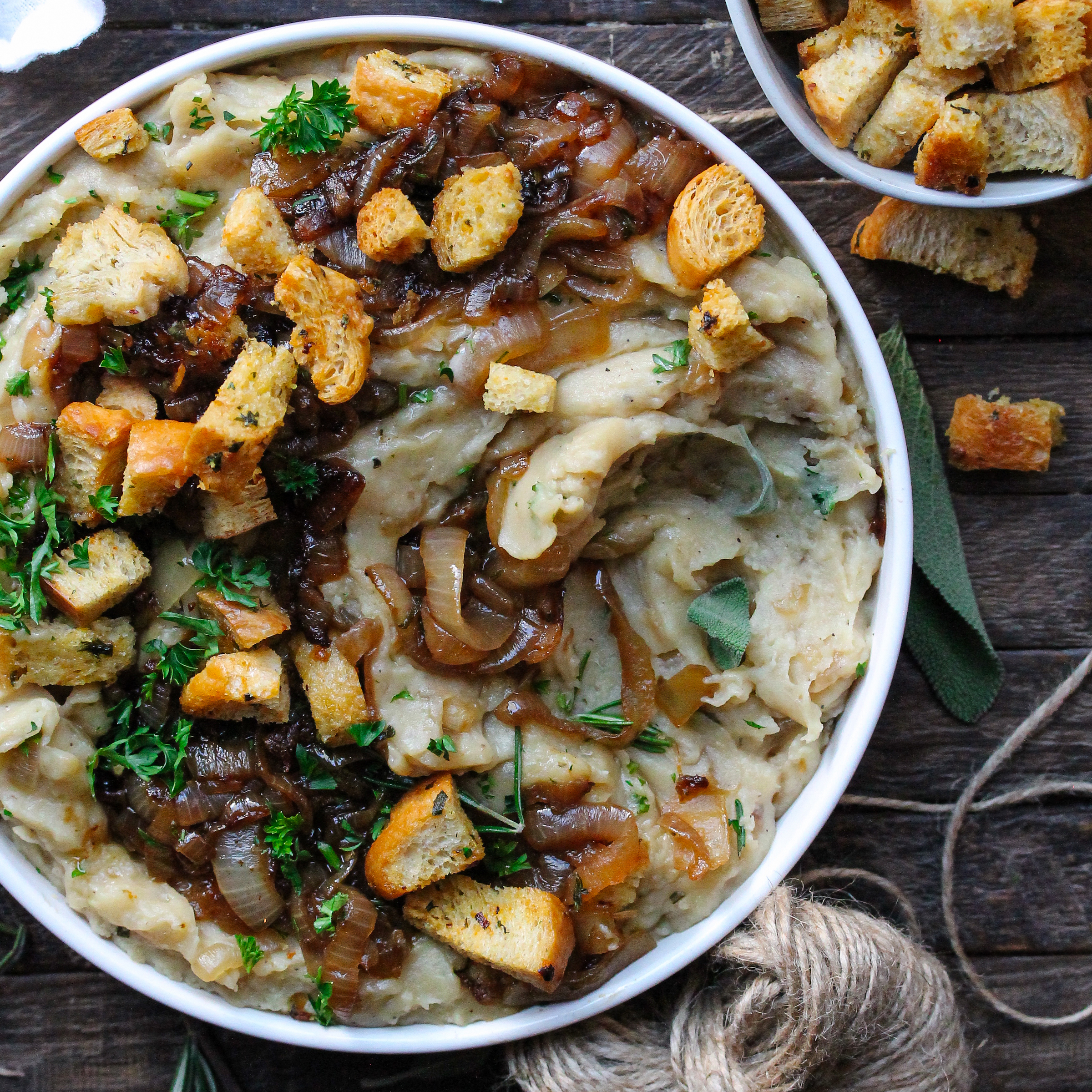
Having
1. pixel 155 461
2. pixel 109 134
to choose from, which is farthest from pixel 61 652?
pixel 109 134

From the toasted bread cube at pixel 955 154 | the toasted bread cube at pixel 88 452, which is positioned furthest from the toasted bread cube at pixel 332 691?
the toasted bread cube at pixel 955 154

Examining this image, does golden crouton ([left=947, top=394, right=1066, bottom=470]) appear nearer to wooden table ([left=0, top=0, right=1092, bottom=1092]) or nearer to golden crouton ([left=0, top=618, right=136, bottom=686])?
wooden table ([left=0, top=0, right=1092, bottom=1092])

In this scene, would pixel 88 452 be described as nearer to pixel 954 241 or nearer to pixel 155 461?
pixel 155 461

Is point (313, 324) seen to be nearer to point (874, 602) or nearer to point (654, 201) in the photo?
point (654, 201)

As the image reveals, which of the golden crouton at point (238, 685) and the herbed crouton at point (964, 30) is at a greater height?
the herbed crouton at point (964, 30)

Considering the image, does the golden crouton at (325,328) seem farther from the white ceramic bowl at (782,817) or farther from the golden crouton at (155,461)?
the white ceramic bowl at (782,817)

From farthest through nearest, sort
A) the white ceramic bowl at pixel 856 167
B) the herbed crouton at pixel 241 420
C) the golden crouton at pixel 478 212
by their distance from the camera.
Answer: the white ceramic bowl at pixel 856 167 < the golden crouton at pixel 478 212 < the herbed crouton at pixel 241 420

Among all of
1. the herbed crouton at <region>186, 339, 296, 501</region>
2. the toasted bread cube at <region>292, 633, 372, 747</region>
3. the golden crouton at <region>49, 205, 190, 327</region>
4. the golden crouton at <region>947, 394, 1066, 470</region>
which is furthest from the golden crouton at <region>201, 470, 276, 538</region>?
the golden crouton at <region>947, 394, 1066, 470</region>
